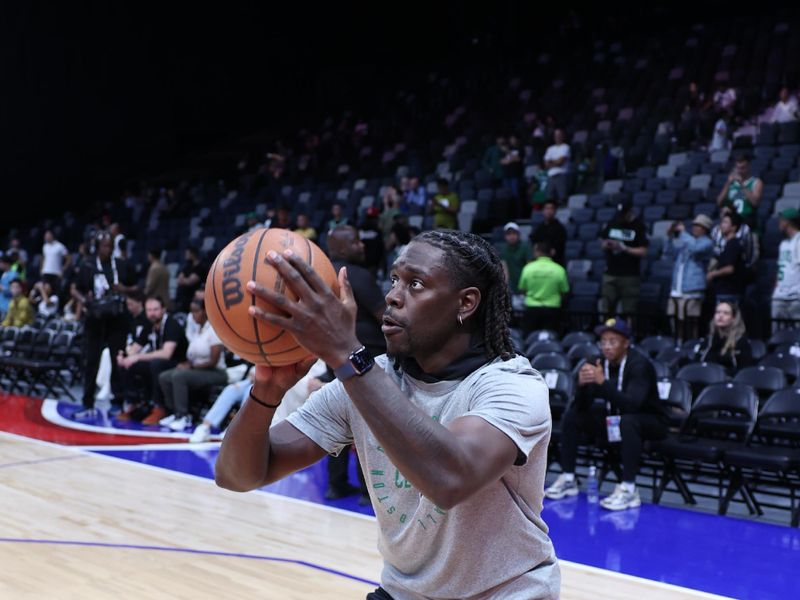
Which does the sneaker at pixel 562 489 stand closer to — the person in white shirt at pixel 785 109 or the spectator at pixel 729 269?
the spectator at pixel 729 269

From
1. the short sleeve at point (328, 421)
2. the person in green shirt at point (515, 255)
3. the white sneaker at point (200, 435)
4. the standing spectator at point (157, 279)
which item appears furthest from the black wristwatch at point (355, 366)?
the standing spectator at point (157, 279)

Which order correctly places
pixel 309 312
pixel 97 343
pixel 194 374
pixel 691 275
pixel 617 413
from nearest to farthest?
pixel 309 312, pixel 617 413, pixel 194 374, pixel 691 275, pixel 97 343

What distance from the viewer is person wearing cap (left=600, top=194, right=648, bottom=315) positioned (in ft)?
31.9

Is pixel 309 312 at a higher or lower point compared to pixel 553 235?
higher

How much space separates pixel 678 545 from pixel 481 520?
3.67 meters

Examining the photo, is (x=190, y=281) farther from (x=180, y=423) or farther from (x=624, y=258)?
(x=624, y=258)

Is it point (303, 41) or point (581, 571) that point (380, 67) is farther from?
point (581, 571)

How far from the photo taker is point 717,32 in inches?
644

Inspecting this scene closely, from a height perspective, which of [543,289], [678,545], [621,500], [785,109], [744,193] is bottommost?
[621,500]

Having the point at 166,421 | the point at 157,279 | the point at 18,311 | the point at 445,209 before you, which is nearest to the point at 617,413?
the point at 166,421

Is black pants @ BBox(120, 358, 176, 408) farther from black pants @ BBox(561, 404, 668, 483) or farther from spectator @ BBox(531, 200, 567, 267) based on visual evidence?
black pants @ BBox(561, 404, 668, 483)

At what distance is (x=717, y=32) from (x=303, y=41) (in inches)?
455

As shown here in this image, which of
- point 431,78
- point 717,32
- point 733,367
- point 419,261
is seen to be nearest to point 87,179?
point 431,78

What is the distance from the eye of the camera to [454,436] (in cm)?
160
